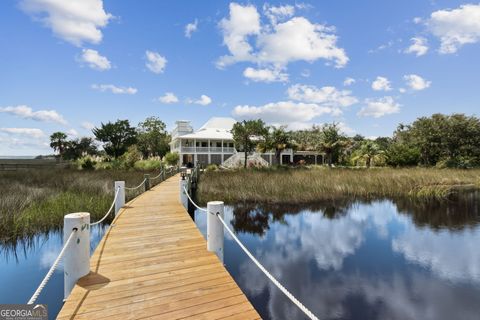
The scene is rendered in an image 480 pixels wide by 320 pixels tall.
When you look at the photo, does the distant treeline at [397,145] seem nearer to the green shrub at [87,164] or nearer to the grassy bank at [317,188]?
the green shrub at [87,164]

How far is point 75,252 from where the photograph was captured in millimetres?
3654

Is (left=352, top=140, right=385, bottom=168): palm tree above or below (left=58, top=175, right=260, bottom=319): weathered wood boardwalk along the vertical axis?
above

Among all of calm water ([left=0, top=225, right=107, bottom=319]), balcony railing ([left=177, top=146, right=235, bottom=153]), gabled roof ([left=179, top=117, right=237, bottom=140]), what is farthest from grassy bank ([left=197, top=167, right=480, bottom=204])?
gabled roof ([left=179, top=117, right=237, bottom=140])

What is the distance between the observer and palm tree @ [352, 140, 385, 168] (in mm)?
37688

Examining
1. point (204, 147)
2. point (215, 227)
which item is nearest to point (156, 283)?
point (215, 227)

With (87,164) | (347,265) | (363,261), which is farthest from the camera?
(87,164)

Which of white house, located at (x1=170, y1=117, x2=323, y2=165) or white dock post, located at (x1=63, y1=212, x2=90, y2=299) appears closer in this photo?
white dock post, located at (x1=63, y1=212, x2=90, y2=299)

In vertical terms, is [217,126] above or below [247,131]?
above

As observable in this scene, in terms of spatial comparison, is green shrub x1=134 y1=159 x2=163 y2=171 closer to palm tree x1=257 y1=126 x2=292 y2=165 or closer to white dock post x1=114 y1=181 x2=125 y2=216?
palm tree x1=257 y1=126 x2=292 y2=165

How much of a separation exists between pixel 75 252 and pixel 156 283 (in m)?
1.23

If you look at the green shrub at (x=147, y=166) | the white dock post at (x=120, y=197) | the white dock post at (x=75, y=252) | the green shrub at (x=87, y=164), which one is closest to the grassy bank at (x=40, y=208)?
the white dock post at (x=120, y=197)

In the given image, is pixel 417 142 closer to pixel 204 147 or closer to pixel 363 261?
pixel 204 147

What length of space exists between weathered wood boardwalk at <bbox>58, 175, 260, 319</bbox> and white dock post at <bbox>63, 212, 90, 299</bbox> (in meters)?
0.15

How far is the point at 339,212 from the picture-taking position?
511 inches
